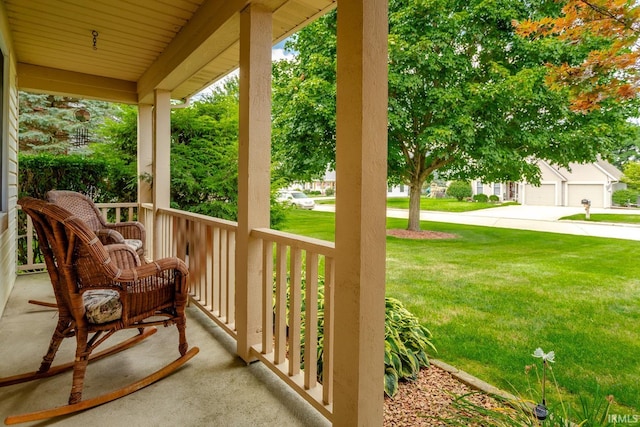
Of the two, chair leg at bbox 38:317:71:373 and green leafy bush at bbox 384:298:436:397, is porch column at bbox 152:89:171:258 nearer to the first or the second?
chair leg at bbox 38:317:71:373

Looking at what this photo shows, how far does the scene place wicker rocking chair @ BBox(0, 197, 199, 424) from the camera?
183cm

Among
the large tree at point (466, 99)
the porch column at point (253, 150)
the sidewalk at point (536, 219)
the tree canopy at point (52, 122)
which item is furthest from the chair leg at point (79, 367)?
the tree canopy at point (52, 122)

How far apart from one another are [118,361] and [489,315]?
3316 millimetres

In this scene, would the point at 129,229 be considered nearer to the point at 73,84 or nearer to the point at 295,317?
the point at 73,84

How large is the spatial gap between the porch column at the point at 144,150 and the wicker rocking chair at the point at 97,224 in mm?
1452

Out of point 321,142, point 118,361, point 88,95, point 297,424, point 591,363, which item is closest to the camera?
point 297,424

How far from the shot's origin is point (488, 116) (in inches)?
280

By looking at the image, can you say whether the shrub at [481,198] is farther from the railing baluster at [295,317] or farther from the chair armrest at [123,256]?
the chair armrest at [123,256]

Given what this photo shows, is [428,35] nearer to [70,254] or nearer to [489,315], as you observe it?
[489,315]

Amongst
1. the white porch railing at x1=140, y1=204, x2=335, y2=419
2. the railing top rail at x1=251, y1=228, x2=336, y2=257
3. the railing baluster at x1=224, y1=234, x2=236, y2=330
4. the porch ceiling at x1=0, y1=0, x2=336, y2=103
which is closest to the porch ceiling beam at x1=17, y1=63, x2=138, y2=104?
the porch ceiling at x1=0, y1=0, x2=336, y2=103

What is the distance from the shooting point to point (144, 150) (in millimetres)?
5090

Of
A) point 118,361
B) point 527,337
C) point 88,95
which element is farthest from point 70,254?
point 88,95

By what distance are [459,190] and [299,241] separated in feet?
33.6

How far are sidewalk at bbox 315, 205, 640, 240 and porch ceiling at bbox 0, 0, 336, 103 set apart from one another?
3.74 meters
